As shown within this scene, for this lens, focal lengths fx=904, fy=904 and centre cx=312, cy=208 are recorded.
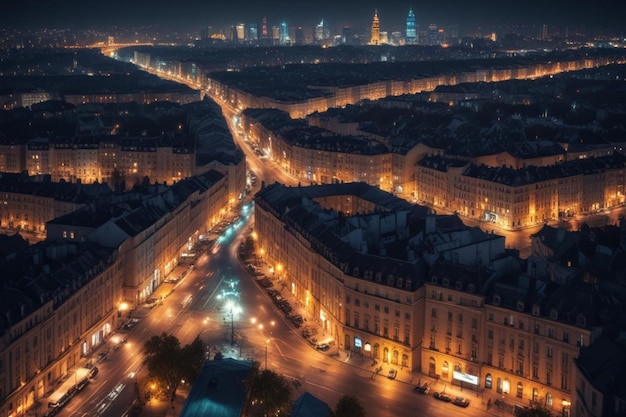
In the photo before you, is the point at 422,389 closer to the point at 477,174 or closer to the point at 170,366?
the point at 170,366

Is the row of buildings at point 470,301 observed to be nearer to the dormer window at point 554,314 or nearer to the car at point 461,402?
the dormer window at point 554,314

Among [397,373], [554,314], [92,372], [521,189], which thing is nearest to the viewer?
[554,314]

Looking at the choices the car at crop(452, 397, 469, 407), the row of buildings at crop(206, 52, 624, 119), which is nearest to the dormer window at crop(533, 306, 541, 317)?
the car at crop(452, 397, 469, 407)

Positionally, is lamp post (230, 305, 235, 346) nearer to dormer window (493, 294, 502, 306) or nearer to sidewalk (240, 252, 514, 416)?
sidewalk (240, 252, 514, 416)

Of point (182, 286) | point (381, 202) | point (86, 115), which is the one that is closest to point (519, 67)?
point (86, 115)

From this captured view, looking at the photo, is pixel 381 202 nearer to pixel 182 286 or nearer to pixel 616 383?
pixel 182 286

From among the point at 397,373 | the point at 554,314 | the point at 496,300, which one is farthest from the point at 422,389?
the point at 554,314
